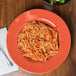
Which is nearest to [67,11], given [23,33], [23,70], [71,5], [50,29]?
[71,5]

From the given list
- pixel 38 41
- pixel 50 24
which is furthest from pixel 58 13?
pixel 38 41

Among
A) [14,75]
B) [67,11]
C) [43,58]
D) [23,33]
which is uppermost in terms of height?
[67,11]

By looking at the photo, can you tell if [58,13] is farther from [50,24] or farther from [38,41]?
[38,41]

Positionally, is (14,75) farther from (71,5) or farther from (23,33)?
(71,5)
